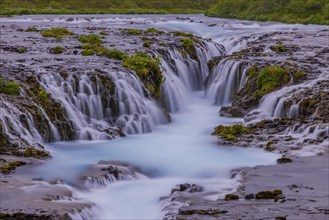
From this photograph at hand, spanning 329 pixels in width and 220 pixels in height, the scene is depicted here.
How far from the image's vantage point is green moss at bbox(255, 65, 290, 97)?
77.1 feet

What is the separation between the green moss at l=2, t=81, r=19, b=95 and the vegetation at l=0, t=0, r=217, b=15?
57.6 m

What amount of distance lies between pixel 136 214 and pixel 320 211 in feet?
13.2

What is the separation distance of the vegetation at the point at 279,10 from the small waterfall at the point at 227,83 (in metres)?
30.0

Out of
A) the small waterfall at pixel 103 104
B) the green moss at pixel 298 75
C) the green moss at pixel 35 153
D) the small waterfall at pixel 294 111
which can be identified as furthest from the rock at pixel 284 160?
the green moss at pixel 298 75

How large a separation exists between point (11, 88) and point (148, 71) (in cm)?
661

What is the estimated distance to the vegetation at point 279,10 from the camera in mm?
57438

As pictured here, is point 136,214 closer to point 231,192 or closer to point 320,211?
point 231,192

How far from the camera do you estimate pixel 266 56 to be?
2833cm

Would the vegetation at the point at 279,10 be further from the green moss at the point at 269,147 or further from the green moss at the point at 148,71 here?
the green moss at the point at 269,147

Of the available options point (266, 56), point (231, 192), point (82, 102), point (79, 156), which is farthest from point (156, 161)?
point (266, 56)

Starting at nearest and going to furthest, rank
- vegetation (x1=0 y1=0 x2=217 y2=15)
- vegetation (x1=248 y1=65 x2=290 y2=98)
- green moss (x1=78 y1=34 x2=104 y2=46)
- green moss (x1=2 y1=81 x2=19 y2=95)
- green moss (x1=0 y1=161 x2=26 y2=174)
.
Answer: green moss (x1=0 y1=161 x2=26 y2=174) < green moss (x1=2 y1=81 x2=19 y2=95) < vegetation (x1=248 y1=65 x2=290 y2=98) < green moss (x1=78 y1=34 x2=104 y2=46) < vegetation (x1=0 y1=0 x2=217 y2=15)

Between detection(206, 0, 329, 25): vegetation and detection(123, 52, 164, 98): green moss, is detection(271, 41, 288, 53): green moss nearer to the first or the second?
detection(123, 52, 164, 98): green moss

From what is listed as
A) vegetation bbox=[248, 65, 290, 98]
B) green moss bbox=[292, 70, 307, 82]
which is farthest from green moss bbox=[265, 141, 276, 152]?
green moss bbox=[292, 70, 307, 82]

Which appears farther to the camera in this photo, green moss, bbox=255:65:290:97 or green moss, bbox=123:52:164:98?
green moss, bbox=123:52:164:98
